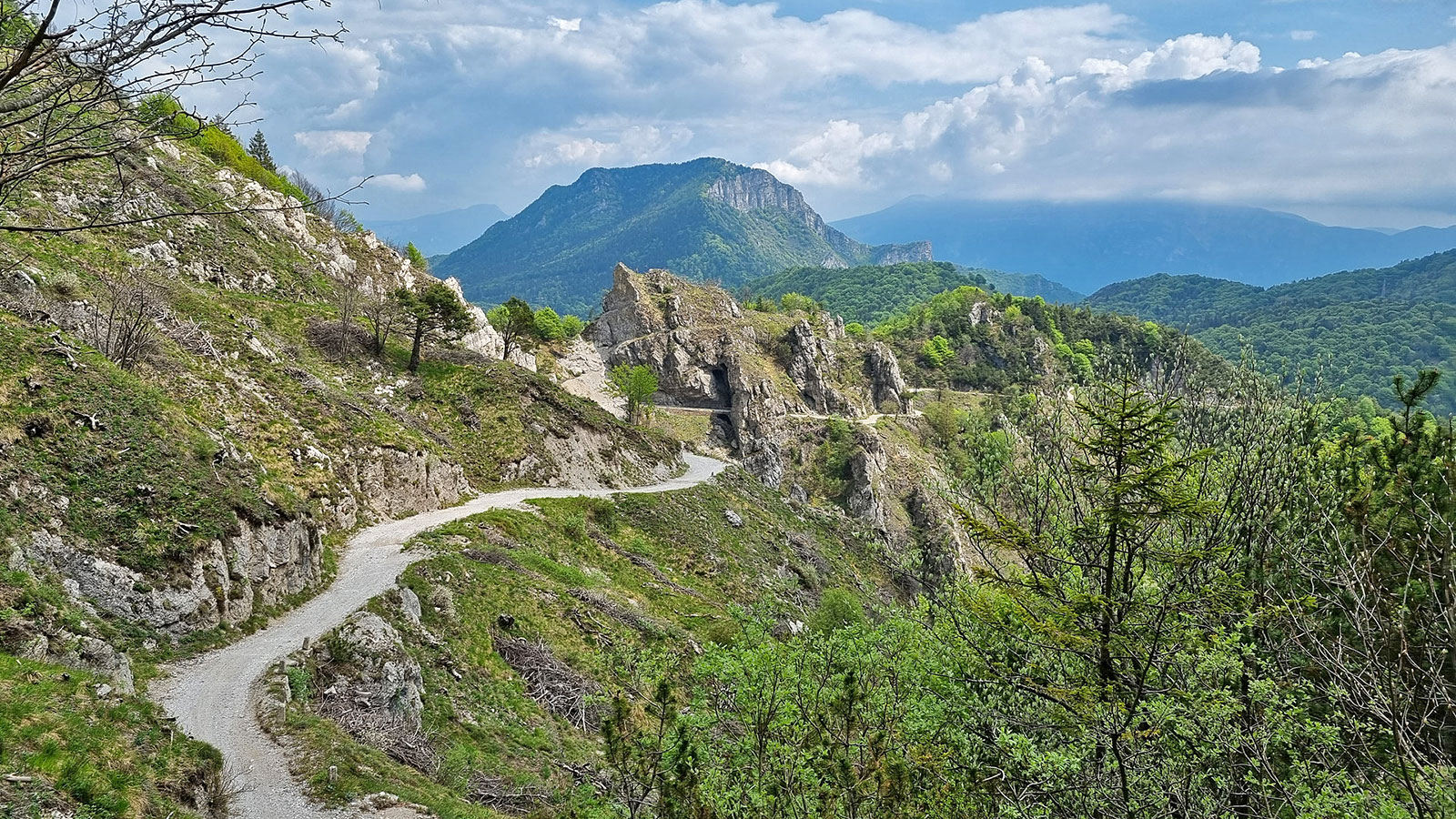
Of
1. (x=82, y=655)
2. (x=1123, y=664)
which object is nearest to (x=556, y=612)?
(x=82, y=655)

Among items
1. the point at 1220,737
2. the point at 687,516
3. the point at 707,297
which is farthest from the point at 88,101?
the point at 707,297

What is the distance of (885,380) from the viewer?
102 m

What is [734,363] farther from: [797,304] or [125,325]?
[125,325]

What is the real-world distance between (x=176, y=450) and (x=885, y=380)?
9279 cm

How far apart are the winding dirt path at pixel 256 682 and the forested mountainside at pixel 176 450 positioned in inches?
22.7

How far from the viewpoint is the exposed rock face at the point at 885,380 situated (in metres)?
101

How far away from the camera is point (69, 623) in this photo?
11.7m

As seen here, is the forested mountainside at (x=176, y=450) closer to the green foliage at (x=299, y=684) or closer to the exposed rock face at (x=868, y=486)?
the green foliage at (x=299, y=684)

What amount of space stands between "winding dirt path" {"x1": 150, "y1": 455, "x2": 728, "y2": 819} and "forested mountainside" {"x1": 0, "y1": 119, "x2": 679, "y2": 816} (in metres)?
0.58

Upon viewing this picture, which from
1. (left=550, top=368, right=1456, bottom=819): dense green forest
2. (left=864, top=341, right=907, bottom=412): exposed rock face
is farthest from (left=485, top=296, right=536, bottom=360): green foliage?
(left=550, top=368, right=1456, bottom=819): dense green forest

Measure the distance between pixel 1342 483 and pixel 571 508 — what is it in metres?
29.1

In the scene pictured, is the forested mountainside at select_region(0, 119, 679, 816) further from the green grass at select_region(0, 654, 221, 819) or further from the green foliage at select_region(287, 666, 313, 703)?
the green foliage at select_region(287, 666, 313, 703)

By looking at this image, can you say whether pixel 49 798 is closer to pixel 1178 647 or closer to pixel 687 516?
pixel 1178 647

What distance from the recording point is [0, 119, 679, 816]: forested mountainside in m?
9.12
